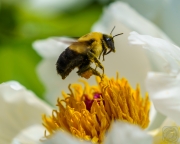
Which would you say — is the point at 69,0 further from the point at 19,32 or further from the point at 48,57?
the point at 48,57

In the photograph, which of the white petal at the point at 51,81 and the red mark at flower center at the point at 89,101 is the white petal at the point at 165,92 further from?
the white petal at the point at 51,81

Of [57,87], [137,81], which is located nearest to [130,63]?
[137,81]

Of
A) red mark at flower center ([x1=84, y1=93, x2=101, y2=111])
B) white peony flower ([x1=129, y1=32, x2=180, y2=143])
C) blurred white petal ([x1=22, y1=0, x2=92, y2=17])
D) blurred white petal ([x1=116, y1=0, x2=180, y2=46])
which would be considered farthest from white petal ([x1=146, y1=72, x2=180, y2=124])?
blurred white petal ([x1=22, y1=0, x2=92, y2=17])

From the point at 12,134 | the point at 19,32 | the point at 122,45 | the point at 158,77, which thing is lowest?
the point at 158,77

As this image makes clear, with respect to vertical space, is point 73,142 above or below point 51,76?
below

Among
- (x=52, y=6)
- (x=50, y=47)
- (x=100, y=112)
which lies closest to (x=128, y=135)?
(x=100, y=112)

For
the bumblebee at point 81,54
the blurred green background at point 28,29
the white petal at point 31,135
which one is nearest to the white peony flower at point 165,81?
the bumblebee at point 81,54

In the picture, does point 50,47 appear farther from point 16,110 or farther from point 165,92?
point 165,92
